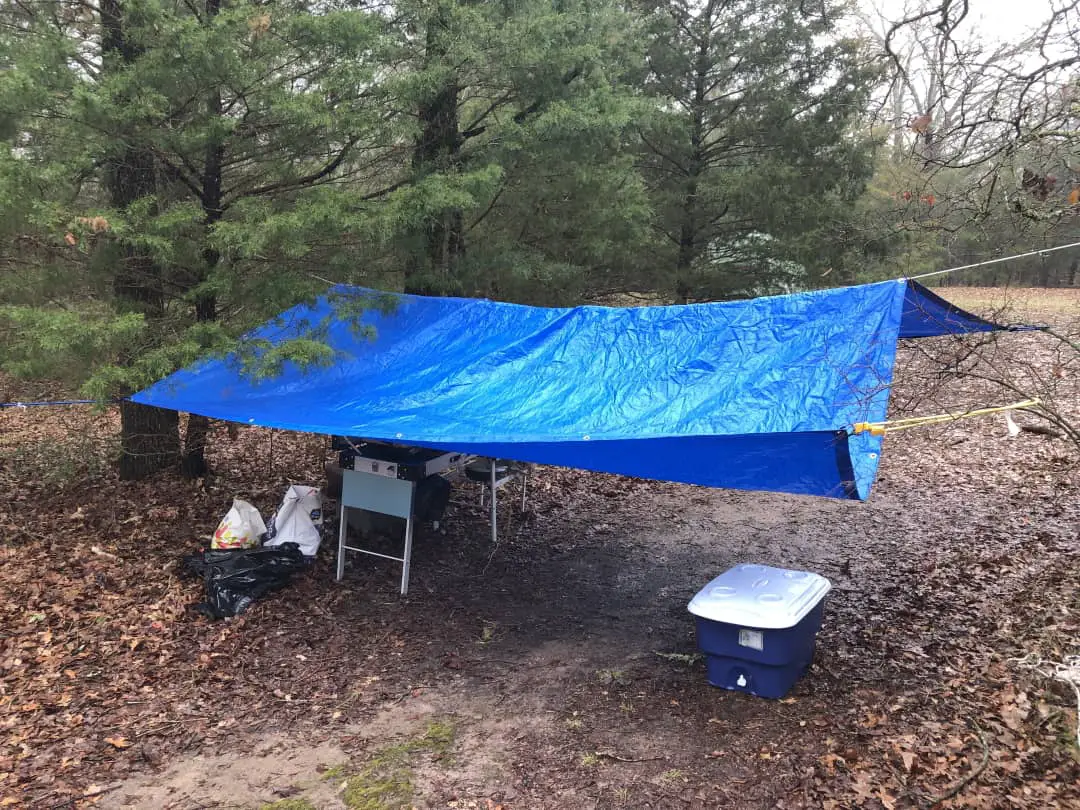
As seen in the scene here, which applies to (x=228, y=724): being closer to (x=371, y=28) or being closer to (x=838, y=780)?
(x=838, y=780)

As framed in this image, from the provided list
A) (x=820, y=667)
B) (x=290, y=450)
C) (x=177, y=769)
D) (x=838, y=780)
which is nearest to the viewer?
(x=838, y=780)

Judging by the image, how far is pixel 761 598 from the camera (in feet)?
12.4

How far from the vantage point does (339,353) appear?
5.34 m

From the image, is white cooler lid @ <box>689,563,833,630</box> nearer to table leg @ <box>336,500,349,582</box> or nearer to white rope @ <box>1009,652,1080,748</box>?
white rope @ <box>1009,652,1080,748</box>

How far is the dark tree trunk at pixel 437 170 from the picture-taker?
6086 millimetres

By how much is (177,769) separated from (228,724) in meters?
0.38

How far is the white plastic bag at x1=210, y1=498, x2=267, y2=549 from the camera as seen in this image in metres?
5.11

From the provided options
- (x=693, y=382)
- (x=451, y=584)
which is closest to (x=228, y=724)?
Result: (x=451, y=584)

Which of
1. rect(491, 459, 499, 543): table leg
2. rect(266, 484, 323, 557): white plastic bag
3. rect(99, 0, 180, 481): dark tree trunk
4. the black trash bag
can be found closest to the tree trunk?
rect(99, 0, 180, 481): dark tree trunk

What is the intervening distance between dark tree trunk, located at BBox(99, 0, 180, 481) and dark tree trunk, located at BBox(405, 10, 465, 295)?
193 cm

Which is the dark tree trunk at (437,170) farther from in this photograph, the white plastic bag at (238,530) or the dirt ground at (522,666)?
the white plastic bag at (238,530)

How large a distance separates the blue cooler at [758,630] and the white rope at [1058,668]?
96cm

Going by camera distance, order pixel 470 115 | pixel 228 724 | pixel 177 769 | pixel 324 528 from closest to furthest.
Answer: pixel 177 769 → pixel 228 724 → pixel 324 528 → pixel 470 115

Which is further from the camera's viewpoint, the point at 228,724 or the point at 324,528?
the point at 324,528
